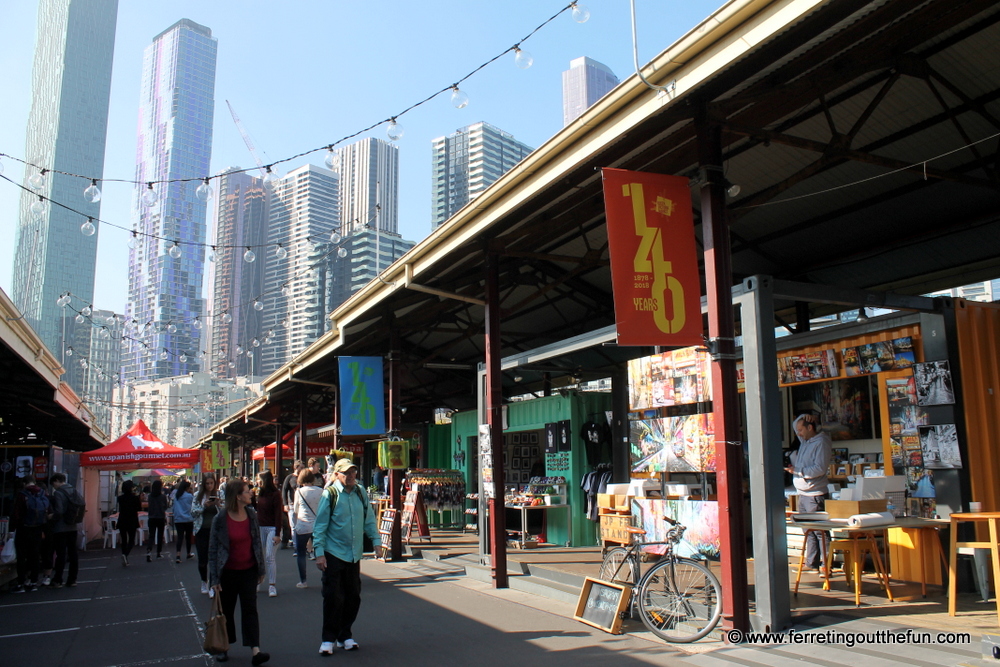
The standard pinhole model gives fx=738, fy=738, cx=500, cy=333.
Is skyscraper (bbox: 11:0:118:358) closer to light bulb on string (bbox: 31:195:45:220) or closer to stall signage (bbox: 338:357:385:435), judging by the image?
light bulb on string (bbox: 31:195:45:220)

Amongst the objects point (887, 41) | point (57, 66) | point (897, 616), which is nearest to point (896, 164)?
point (887, 41)

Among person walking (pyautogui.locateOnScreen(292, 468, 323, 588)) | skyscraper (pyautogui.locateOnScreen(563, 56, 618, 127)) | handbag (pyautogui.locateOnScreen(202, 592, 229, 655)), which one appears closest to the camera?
handbag (pyautogui.locateOnScreen(202, 592, 229, 655))

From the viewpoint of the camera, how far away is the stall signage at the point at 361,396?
1423 cm

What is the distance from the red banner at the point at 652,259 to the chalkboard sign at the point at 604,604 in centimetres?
248

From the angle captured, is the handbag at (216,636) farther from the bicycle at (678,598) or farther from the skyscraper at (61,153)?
the skyscraper at (61,153)

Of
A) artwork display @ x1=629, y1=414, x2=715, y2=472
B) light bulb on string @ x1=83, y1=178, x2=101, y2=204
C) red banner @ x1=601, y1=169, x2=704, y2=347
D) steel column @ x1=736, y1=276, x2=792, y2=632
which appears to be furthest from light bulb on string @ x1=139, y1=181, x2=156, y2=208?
steel column @ x1=736, y1=276, x2=792, y2=632

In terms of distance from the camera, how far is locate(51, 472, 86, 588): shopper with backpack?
37.7 feet

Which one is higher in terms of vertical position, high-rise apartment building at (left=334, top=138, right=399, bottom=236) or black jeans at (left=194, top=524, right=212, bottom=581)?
high-rise apartment building at (left=334, top=138, right=399, bottom=236)

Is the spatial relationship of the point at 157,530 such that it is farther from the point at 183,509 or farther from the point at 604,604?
the point at 604,604

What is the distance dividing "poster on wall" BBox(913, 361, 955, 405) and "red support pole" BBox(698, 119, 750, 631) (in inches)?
98.3

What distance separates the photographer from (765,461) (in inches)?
242

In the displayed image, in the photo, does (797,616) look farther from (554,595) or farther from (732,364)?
(554,595)

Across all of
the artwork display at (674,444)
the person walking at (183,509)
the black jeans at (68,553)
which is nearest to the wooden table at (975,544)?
the artwork display at (674,444)

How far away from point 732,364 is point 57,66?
138 metres
